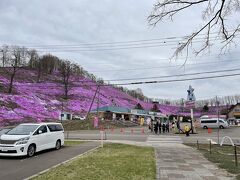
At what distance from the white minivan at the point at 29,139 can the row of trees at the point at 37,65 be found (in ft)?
149

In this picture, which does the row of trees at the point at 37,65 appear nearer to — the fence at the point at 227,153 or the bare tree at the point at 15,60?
the bare tree at the point at 15,60

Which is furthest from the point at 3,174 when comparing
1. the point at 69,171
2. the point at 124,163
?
the point at 124,163

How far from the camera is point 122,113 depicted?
7962 centimetres

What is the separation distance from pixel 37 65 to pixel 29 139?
9123cm

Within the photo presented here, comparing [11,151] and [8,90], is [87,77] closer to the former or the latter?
[8,90]

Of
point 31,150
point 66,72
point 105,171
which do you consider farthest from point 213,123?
point 105,171

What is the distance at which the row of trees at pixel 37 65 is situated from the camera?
7906cm

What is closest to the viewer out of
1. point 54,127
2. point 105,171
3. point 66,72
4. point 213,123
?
point 105,171

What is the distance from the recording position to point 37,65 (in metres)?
104

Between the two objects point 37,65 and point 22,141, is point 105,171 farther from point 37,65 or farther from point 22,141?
point 37,65

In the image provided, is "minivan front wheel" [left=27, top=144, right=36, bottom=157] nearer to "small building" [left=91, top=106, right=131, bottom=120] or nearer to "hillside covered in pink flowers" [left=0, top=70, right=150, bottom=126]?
"hillside covered in pink flowers" [left=0, top=70, right=150, bottom=126]

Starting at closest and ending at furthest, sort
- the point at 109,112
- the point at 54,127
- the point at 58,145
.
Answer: the point at 54,127
the point at 58,145
the point at 109,112

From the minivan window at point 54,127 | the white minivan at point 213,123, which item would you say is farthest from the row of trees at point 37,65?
the minivan window at point 54,127

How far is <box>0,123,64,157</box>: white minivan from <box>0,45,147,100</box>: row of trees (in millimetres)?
45421
